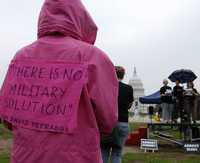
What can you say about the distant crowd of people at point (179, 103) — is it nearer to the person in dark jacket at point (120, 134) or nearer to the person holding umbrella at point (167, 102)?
the person holding umbrella at point (167, 102)

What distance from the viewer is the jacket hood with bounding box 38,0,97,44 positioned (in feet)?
9.26

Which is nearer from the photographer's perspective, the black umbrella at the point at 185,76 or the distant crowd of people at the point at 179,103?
the distant crowd of people at the point at 179,103

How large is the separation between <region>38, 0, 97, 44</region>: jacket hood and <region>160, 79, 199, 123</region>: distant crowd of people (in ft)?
36.0

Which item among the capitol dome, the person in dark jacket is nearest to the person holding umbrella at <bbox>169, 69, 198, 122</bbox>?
the person in dark jacket

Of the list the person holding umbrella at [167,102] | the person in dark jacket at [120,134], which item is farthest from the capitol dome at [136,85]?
the person in dark jacket at [120,134]

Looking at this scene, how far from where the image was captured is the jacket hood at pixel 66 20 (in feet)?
9.26

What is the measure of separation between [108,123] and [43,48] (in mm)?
560

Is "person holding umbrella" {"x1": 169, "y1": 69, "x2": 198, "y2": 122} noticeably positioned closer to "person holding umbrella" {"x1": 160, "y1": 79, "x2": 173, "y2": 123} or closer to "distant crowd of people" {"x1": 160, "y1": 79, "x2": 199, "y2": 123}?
"distant crowd of people" {"x1": 160, "y1": 79, "x2": 199, "y2": 123}

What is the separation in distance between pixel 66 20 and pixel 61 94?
42 centimetres

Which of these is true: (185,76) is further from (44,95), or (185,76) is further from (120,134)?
(44,95)

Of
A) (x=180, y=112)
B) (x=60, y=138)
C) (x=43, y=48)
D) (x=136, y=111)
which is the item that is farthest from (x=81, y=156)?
(x=136, y=111)

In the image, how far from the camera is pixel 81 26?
113 inches

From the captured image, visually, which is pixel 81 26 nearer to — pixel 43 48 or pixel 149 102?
pixel 43 48

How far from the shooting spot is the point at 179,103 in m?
14.1
